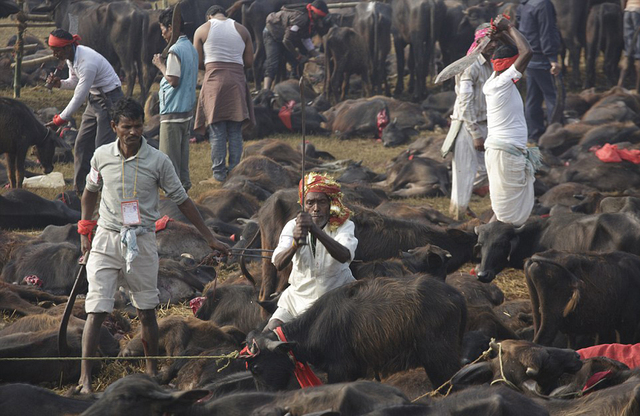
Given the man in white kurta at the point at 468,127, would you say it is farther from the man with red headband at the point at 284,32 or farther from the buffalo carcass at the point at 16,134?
the man with red headband at the point at 284,32

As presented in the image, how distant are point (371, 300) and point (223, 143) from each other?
20.7ft

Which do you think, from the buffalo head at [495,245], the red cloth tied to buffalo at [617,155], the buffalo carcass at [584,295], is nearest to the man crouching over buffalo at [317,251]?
the buffalo carcass at [584,295]

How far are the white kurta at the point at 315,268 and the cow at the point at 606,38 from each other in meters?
13.7

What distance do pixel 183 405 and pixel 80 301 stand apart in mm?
3204

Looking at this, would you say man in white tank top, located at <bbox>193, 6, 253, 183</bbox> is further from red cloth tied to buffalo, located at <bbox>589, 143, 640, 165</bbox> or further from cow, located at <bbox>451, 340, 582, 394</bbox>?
cow, located at <bbox>451, 340, 582, 394</bbox>

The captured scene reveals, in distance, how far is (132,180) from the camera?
516 centimetres

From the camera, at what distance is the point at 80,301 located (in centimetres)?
674

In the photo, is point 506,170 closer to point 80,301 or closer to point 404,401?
point 80,301

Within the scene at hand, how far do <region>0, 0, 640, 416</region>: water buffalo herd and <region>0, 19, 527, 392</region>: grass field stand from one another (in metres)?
0.09

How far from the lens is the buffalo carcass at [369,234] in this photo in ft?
21.8

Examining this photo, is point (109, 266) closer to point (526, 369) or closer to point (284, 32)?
point (526, 369)

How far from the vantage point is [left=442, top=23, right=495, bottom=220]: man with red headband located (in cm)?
912

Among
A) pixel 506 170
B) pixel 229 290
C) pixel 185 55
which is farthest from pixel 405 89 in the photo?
pixel 229 290

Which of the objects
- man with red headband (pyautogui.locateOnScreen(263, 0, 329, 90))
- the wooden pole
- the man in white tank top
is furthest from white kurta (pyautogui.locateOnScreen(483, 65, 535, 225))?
the wooden pole
